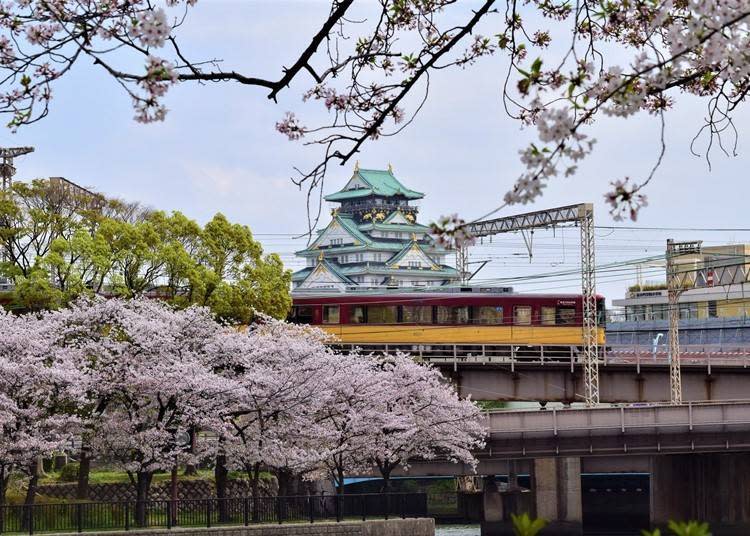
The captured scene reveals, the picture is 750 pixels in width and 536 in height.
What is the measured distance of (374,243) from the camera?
103938 millimetres

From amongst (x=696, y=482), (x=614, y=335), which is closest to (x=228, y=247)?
(x=696, y=482)

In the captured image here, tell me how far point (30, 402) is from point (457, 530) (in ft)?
82.4

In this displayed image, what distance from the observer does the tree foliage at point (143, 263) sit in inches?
1622

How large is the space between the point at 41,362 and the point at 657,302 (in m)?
70.2

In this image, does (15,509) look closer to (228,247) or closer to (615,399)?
(228,247)

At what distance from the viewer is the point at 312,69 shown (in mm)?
8531

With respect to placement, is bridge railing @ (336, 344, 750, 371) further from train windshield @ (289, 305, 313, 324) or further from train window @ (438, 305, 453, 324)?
train windshield @ (289, 305, 313, 324)

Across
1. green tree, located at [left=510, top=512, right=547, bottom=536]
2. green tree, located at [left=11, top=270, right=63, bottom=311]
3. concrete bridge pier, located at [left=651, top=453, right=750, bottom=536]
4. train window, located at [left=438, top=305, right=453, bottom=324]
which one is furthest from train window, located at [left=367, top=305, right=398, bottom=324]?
A: green tree, located at [left=510, top=512, right=547, bottom=536]

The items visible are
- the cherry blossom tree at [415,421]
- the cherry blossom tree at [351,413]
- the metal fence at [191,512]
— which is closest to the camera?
the metal fence at [191,512]

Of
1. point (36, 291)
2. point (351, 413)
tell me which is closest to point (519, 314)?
point (351, 413)

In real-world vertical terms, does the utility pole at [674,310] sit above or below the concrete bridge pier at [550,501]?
above

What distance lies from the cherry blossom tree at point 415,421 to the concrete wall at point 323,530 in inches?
117

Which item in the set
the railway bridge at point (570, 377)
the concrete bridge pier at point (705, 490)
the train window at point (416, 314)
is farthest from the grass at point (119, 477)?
the concrete bridge pier at point (705, 490)

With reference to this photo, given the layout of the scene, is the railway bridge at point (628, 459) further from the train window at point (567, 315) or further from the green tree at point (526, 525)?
the green tree at point (526, 525)
